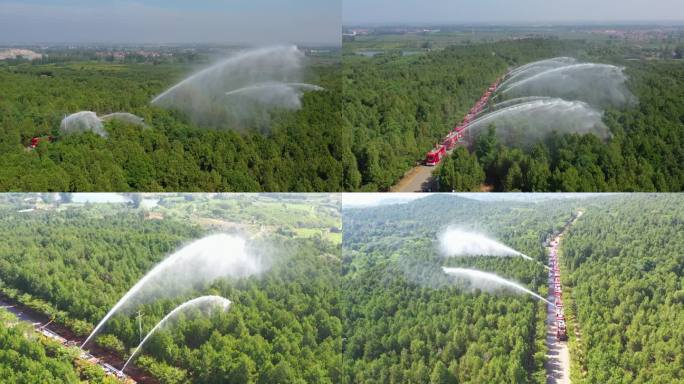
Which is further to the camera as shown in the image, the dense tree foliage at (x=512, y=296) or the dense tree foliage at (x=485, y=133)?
the dense tree foliage at (x=485, y=133)

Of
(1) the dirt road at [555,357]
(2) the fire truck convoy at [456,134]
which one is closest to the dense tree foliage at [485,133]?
(2) the fire truck convoy at [456,134]

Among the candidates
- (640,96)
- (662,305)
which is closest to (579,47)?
(640,96)

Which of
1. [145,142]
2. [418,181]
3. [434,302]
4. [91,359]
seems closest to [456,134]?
[418,181]

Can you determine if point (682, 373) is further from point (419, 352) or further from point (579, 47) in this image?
point (579, 47)

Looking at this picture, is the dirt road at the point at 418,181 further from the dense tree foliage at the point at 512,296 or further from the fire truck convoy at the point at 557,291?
the fire truck convoy at the point at 557,291

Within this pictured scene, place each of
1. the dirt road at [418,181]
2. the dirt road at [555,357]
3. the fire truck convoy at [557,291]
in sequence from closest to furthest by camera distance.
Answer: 1. the dirt road at [555,357]
2. the fire truck convoy at [557,291]
3. the dirt road at [418,181]

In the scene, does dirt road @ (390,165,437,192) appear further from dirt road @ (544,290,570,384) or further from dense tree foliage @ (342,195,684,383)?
dirt road @ (544,290,570,384)

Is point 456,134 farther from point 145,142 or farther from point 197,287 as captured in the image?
point 145,142
